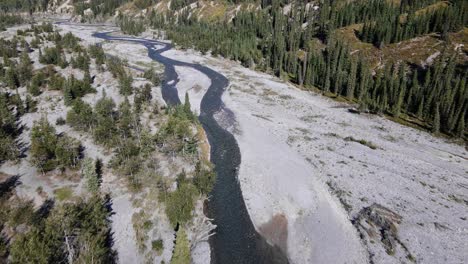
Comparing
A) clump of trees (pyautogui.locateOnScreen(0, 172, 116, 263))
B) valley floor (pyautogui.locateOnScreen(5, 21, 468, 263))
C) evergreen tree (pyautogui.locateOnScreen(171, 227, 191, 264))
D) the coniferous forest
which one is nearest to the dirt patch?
valley floor (pyautogui.locateOnScreen(5, 21, 468, 263))

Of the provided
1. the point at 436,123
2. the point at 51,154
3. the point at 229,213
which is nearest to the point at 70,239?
the point at 229,213

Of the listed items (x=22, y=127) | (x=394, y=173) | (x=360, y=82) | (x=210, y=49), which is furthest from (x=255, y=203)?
(x=210, y=49)

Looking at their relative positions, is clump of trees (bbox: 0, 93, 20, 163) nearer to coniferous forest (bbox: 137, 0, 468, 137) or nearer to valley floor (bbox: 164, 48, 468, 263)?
valley floor (bbox: 164, 48, 468, 263)

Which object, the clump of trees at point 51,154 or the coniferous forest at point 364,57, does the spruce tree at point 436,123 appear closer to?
the coniferous forest at point 364,57

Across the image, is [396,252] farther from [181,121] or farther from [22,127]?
[22,127]

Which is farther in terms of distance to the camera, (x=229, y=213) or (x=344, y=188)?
(x=344, y=188)

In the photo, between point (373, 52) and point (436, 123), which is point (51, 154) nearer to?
point (436, 123)
